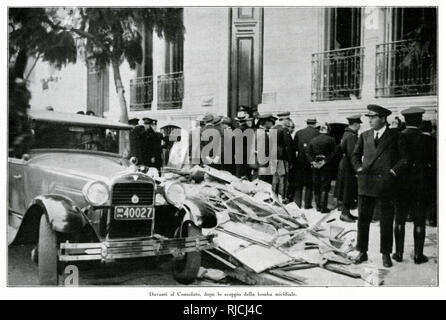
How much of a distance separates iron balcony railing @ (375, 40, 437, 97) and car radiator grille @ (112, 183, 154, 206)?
2.67 meters

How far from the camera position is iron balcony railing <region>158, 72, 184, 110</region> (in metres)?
4.98

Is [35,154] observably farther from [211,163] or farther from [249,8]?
[249,8]

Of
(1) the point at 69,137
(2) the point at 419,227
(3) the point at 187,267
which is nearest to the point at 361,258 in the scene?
(2) the point at 419,227

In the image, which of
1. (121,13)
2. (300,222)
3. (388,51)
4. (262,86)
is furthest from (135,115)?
(388,51)

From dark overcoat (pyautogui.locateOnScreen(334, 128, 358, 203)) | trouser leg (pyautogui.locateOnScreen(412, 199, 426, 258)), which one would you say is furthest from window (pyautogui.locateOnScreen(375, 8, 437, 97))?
trouser leg (pyautogui.locateOnScreen(412, 199, 426, 258))

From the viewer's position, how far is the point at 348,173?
4664 millimetres

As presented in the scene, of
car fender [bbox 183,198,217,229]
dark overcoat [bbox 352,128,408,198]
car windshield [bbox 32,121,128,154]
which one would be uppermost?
car windshield [bbox 32,121,128,154]

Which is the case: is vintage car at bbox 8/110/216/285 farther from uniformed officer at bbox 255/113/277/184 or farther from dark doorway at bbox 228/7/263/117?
dark doorway at bbox 228/7/263/117

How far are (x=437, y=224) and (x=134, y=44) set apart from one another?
3.91m

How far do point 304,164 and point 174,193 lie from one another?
1644mm

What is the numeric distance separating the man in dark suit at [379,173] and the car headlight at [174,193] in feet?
6.31

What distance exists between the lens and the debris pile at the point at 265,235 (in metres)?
4.52

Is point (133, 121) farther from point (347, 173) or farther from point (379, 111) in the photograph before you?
point (379, 111)

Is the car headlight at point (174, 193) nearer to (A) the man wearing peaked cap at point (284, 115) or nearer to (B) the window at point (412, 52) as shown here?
(A) the man wearing peaked cap at point (284, 115)
